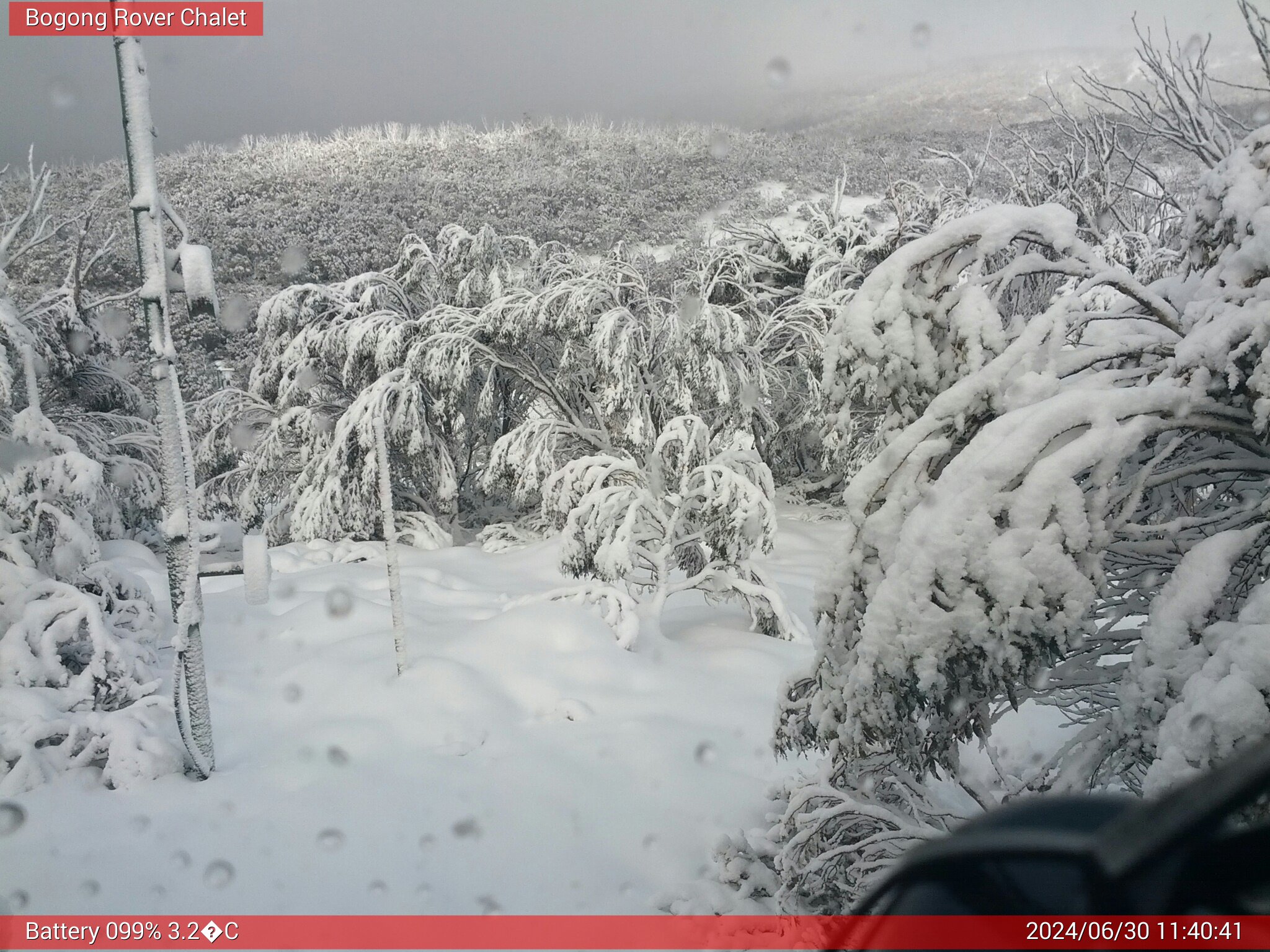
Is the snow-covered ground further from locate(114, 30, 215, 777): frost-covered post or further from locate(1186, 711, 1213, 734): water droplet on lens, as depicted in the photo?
locate(1186, 711, 1213, 734): water droplet on lens

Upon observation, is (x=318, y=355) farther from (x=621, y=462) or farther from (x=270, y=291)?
(x=270, y=291)

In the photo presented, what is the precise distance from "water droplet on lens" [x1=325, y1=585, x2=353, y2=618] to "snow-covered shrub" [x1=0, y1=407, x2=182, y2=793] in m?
1.82

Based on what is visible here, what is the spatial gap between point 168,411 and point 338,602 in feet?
14.8

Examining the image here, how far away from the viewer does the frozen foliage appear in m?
2.04

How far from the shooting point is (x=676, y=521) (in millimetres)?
7785

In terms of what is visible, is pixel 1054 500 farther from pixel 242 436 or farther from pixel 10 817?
pixel 242 436

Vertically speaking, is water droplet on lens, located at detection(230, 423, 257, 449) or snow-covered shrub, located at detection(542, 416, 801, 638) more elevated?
snow-covered shrub, located at detection(542, 416, 801, 638)

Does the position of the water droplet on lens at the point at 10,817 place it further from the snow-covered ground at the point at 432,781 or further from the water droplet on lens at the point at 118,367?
the water droplet on lens at the point at 118,367

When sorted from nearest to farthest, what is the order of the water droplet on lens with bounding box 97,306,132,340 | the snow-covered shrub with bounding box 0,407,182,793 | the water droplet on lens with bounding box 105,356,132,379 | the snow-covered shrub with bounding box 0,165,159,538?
1. the snow-covered shrub with bounding box 0,407,182,793
2. the snow-covered shrub with bounding box 0,165,159,538
3. the water droplet on lens with bounding box 105,356,132,379
4. the water droplet on lens with bounding box 97,306,132,340

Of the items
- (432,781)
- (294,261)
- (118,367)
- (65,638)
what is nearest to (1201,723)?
(432,781)

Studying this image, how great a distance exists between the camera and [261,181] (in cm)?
2984

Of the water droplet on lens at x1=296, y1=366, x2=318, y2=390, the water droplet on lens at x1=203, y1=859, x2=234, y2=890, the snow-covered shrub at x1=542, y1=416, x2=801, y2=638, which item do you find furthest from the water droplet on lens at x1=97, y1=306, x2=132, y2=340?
the water droplet on lens at x1=203, y1=859, x2=234, y2=890

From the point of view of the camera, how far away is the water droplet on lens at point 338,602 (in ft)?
25.9

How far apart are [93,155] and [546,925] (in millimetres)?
31516
